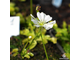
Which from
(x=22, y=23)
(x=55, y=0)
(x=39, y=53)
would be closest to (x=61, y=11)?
(x=55, y=0)

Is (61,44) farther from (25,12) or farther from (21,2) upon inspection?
(21,2)

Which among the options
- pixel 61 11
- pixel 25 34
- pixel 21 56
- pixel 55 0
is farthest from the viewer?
pixel 61 11

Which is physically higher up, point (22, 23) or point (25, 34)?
point (22, 23)

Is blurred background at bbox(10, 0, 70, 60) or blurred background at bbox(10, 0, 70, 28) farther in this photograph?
blurred background at bbox(10, 0, 70, 28)

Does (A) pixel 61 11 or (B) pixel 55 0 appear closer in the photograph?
(B) pixel 55 0

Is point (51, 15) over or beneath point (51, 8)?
beneath

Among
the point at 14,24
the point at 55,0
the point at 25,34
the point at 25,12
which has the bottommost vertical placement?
the point at 25,34

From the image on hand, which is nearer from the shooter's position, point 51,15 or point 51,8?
point 51,15

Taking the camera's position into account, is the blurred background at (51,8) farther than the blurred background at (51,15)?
Yes

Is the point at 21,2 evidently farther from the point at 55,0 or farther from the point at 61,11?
the point at 61,11

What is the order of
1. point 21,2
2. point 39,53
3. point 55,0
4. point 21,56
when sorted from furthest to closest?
point 55,0 → point 21,2 → point 39,53 → point 21,56
